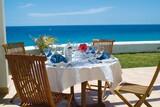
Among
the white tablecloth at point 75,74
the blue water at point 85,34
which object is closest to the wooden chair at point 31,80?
the white tablecloth at point 75,74

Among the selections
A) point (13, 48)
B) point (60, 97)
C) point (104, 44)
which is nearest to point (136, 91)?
point (60, 97)

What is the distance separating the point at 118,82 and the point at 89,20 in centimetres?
4775

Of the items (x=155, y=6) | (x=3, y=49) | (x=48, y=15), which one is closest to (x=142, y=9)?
(x=155, y=6)

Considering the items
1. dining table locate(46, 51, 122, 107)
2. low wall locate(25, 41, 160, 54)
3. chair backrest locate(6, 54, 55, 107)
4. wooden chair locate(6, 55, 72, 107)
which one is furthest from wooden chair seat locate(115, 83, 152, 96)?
low wall locate(25, 41, 160, 54)

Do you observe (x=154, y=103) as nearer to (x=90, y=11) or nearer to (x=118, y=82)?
(x=118, y=82)

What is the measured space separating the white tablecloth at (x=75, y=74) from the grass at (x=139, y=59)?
15.8ft

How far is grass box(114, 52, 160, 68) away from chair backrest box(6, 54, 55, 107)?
5.47m

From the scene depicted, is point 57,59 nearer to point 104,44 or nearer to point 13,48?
point 13,48

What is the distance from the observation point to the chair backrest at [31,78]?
4168mm

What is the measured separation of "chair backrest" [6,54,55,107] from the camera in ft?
13.7

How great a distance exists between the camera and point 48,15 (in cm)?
5153

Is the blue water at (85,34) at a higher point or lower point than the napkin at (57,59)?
lower

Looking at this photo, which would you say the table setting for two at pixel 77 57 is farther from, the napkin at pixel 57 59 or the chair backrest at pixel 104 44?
the chair backrest at pixel 104 44

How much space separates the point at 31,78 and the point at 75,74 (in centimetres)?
67
